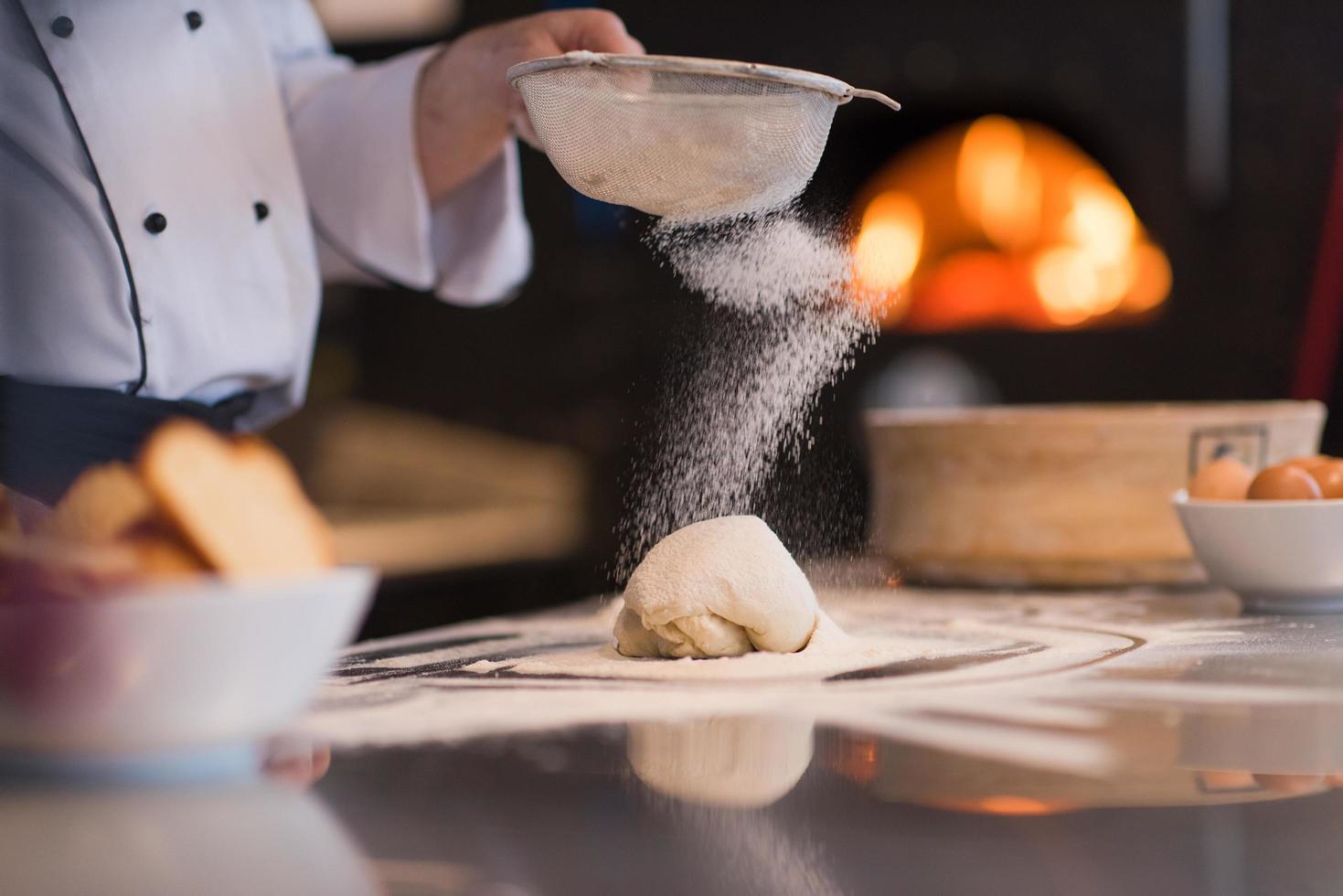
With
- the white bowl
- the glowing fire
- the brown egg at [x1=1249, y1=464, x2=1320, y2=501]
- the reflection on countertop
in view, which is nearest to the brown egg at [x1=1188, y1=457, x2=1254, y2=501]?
the brown egg at [x1=1249, y1=464, x2=1320, y2=501]

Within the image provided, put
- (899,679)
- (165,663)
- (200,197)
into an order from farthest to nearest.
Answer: (200,197), (899,679), (165,663)

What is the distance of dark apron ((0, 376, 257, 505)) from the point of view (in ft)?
3.53

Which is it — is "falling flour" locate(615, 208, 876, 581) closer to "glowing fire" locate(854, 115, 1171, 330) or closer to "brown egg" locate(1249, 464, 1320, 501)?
"brown egg" locate(1249, 464, 1320, 501)

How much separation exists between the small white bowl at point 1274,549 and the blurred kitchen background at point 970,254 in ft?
6.39

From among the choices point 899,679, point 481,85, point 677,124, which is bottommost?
point 899,679

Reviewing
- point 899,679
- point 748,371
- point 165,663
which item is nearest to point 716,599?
point 899,679

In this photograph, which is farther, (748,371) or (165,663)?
(748,371)

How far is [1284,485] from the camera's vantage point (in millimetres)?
1128

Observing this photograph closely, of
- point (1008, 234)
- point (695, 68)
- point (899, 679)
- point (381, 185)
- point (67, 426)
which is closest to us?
point (899, 679)

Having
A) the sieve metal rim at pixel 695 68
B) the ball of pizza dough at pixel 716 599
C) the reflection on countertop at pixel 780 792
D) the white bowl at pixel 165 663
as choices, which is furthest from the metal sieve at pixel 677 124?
the white bowl at pixel 165 663

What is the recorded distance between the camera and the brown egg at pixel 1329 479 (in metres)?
1.13

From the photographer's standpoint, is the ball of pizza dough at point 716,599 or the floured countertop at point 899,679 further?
the ball of pizza dough at point 716,599

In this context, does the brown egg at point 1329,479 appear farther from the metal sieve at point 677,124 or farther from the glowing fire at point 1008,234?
the glowing fire at point 1008,234

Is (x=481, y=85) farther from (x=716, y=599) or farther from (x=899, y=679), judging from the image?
→ (x=899, y=679)
